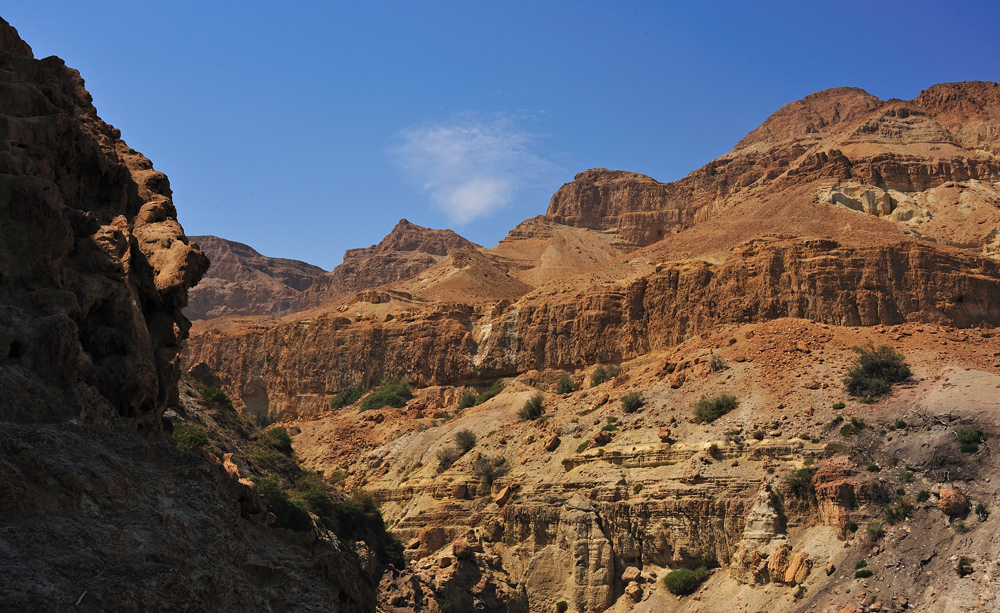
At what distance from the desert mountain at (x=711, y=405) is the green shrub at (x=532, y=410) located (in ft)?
0.45

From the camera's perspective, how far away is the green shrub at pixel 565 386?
192ft

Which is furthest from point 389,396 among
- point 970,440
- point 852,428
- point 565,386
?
point 970,440

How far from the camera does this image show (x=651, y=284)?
6216cm

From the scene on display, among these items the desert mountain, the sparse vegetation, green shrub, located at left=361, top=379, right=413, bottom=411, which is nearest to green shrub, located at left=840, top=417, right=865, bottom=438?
the desert mountain

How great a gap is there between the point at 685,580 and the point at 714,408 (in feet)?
24.6

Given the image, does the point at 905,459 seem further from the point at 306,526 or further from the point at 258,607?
the point at 258,607

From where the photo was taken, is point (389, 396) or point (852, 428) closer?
point (852, 428)

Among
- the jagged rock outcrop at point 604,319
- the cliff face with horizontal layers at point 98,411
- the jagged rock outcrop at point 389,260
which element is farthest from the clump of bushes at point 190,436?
the jagged rock outcrop at point 389,260

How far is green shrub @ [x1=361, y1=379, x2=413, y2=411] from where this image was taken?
6569cm

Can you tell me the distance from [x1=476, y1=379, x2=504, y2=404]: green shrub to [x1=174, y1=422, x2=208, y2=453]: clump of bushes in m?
37.4

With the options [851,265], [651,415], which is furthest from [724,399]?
[851,265]

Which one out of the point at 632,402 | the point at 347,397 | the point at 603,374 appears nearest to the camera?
the point at 632,402

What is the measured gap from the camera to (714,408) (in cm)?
3459

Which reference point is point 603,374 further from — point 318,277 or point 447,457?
point 318,277
